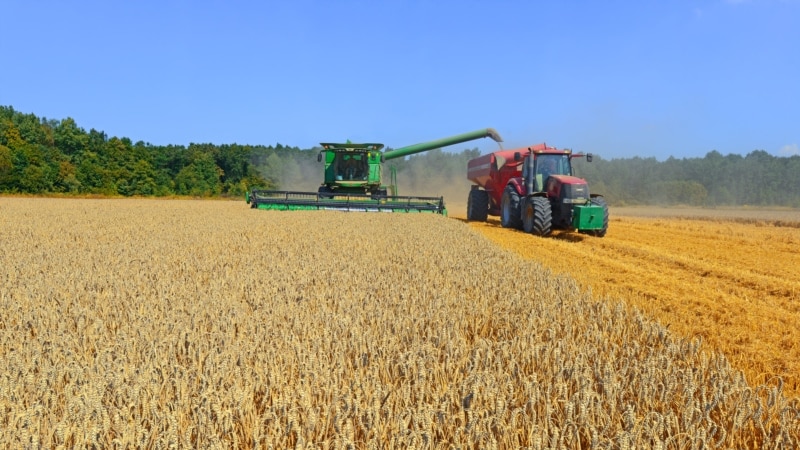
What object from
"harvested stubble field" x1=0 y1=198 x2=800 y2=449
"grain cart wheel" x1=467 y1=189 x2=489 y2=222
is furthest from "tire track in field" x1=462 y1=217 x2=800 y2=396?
"grain cart wheel" x1=467 y1=189 x2=489 y2=222

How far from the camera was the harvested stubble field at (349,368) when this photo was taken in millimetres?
2076

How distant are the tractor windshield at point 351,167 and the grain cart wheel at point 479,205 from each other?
12.1 ft

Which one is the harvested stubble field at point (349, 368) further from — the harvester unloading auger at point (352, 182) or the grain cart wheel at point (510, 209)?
the harvester unloading auger at point (352, 182)

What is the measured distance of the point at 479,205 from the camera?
17.4m

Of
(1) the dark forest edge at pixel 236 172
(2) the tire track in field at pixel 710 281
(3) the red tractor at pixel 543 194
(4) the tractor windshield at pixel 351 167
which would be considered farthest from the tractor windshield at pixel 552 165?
(1) the dark forest edge at pixel 236 172

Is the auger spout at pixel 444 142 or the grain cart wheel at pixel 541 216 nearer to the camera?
the grain cart wheel at pixel 541 216

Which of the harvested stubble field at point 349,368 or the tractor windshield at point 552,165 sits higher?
the tractor windshield at point 552,165

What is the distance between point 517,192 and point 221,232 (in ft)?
25.1

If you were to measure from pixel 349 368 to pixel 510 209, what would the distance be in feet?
38.3

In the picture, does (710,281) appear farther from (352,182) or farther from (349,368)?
(352,182)

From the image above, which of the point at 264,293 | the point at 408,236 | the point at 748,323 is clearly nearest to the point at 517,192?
the point at 408,236

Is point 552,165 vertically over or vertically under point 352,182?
over

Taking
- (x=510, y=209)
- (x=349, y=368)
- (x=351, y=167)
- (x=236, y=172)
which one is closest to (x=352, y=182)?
(x=351, y=167)

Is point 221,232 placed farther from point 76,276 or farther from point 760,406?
point 760,406
